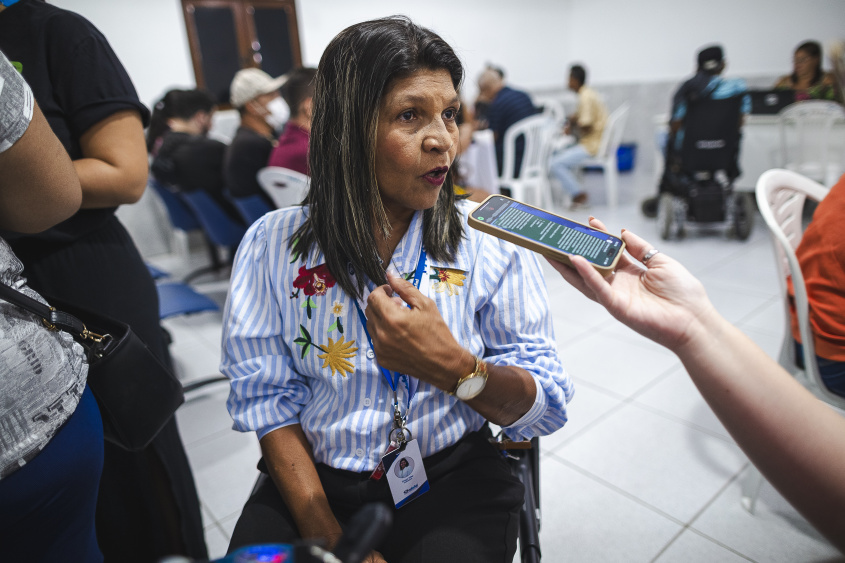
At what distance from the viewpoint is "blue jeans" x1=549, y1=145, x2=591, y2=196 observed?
5.57m

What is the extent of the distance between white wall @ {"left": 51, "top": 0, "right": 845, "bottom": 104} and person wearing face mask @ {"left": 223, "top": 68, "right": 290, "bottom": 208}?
8.53 ft

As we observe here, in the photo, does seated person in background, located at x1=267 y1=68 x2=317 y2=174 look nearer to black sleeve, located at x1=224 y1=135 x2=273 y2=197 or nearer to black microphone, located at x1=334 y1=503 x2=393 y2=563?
black sleeve, located at x1=224 y1=135 x2=273 y2=197

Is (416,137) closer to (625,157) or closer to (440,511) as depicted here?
(440,511)

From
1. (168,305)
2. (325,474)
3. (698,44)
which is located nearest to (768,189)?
(325,474)

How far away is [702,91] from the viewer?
12.7 feet

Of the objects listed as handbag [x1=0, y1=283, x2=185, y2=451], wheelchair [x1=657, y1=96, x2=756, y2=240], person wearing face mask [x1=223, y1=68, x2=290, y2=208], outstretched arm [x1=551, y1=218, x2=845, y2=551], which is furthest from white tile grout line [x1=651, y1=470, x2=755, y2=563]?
wheelchair [x1=657, y1=96, x2=756, y2=240]

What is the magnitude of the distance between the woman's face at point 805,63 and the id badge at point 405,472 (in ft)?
18.6

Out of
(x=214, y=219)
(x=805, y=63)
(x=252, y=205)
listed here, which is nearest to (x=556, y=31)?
(x=805, y=63)

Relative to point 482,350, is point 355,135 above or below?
above

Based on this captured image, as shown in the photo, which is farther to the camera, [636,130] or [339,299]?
[636,130]

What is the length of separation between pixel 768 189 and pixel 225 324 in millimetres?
1380

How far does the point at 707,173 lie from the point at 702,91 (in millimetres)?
603

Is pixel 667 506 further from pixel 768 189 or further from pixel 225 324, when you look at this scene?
pixel 225 324

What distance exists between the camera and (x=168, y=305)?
7.66ft
